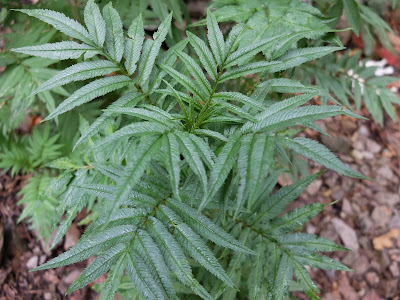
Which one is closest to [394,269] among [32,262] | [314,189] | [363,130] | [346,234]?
[346,234]

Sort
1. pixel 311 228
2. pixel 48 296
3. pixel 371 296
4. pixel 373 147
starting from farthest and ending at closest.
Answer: pixel 373 147 → pixel 311 228 → pixel 371 296 → pixel 48 296

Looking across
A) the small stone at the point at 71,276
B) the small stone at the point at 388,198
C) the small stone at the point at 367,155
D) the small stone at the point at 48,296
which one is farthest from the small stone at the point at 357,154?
the small stone at the point at 48,296

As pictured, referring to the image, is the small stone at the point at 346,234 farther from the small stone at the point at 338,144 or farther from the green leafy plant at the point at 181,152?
the green leafy plant at the point at 181,152

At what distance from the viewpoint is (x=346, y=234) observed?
2527 millimetres

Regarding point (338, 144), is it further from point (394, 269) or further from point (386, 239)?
point (394, 269)

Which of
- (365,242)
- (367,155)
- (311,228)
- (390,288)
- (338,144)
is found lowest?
(390,288)

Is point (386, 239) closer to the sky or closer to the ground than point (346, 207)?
closer to the ground

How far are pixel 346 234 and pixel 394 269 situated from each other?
37cm

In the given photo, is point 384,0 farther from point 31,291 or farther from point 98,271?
point 31,291

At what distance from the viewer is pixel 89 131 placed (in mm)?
919

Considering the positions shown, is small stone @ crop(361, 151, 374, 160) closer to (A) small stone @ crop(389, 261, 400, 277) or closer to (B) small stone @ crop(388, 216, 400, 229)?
(B) small stone @ crop(388, 216, 400, 229)

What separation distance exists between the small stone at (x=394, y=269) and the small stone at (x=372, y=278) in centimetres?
11

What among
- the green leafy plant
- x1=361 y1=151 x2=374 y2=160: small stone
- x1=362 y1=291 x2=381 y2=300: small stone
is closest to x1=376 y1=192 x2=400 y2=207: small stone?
x1=361 y1=151 x2=374 y2=160: small stone

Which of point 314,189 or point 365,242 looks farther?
point 314,189
